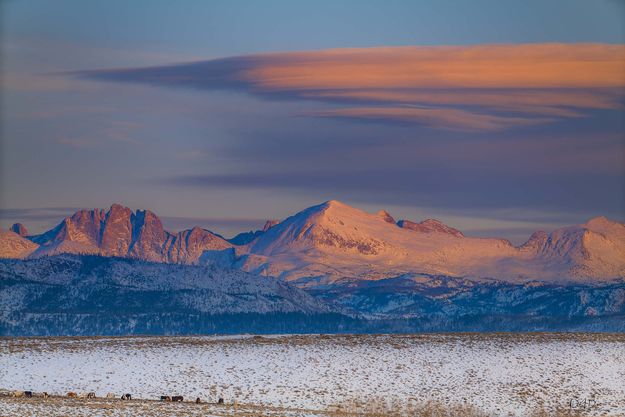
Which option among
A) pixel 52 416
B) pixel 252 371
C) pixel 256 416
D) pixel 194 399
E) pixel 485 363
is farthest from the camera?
pixel 485 363

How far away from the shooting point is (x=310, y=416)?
68.4 metres

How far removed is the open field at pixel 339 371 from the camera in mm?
80625

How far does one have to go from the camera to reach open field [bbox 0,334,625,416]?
80625 mm

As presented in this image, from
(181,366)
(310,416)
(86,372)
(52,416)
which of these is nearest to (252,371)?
(181,366)

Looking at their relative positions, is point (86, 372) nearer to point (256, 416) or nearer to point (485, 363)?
point (256, 416)

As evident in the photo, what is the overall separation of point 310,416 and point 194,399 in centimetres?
1227
